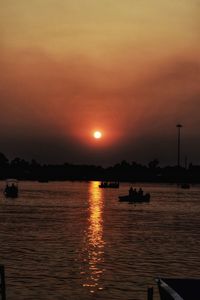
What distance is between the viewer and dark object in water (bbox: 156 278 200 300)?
24.2 meters

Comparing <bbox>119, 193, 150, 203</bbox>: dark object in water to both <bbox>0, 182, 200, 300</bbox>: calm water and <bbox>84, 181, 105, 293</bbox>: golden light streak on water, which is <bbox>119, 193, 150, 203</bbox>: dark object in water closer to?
<bbox>0, 182, 200, 300</bbox>: calm water

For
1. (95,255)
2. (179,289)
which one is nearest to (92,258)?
(95,255)

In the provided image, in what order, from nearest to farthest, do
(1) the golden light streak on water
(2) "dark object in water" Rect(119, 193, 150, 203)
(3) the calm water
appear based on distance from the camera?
1. (3) the calm water
2. (1) the golden light streak on water
3. (2) "dark object in water" Rect(119, 193, 150, 203)

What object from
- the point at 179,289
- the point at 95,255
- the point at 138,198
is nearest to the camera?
the point at 179,289

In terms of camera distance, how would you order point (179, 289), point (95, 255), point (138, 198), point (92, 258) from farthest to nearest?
point (138, 198) → point (95, 255) → point (92, 258) → point (179, 289)

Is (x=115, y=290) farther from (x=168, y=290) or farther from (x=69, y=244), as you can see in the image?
(x=69, y=244)

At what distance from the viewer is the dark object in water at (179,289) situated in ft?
79.5

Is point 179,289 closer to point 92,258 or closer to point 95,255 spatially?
point 92,258

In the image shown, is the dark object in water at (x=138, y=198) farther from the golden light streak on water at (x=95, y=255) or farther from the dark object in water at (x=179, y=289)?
the dark object in water at (x=179, y=289)

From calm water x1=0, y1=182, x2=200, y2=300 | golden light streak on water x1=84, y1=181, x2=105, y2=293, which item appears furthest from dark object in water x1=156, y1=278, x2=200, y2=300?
golden light streak on water x1=84, y1=181, x2=105, y2=293

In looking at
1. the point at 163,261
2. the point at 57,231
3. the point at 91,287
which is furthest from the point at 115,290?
the point at 57,231

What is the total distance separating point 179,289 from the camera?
991 inches

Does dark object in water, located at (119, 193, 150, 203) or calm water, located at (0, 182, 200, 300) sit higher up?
dark object in water, located at (119, 193, 150, 203)

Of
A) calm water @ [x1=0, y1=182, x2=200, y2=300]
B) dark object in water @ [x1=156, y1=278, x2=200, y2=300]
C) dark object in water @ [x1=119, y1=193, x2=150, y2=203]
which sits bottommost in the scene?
calm water @ [x1=0, y1=182, x2=200, y2=300]
